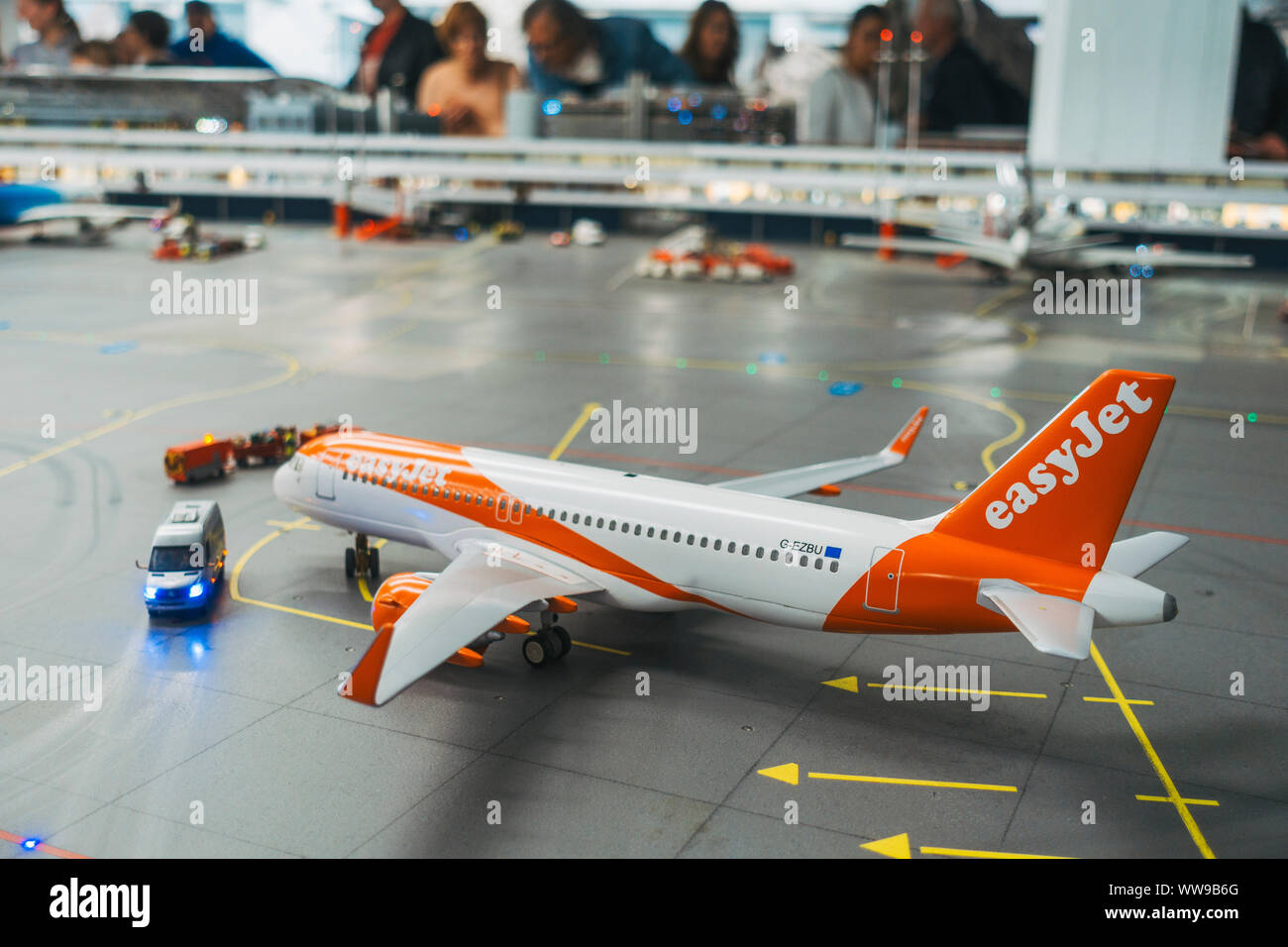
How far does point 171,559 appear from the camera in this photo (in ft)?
105

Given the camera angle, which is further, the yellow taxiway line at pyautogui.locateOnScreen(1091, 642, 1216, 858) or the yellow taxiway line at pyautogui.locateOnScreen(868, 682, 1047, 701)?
the yellow taxiway line at pyautogui.locateOnScreen(868, 682, 1047, 701)

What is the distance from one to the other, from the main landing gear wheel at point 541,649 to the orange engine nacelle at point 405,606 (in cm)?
A: 86

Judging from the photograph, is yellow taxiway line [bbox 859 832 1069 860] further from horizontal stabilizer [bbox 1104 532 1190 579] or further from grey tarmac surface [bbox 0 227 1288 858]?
horizontal stabilizer [bbox 1104 532 1190 579]

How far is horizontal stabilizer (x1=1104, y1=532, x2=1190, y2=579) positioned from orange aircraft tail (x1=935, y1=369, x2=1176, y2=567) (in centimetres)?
140

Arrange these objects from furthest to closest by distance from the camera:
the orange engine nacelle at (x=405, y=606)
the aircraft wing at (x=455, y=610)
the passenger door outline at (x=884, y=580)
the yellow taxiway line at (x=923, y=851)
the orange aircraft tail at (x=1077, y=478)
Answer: the orange engine nacelle at (x=405, y=606), the passenger door outline at (x=884, y=580), the orange aircraft tail at (x=1077, y=478), the aircraft wing at (x=455, y=610), the yellow taxiway line at (x=923, y=851)

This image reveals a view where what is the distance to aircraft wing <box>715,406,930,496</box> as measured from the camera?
113 feet

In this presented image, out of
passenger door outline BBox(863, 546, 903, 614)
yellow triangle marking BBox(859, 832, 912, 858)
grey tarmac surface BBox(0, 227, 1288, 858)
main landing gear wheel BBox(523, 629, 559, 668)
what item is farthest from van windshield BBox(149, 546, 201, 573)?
yellow triangle marking BBox(859, 832, 912, 858)

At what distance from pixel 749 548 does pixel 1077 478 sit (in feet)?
24.7

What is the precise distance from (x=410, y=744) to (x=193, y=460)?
72.8ft

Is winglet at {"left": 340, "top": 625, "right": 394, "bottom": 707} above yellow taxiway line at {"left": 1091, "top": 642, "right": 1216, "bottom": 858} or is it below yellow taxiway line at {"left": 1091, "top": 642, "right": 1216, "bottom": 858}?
above

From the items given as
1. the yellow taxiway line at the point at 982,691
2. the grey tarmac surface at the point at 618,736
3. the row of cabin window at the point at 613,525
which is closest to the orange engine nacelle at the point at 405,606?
the grey tarmac surface at the point at 618,736

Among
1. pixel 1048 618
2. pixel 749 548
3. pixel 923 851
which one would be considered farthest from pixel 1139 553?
pixel 923 851

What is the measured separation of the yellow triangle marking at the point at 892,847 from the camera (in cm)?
2181

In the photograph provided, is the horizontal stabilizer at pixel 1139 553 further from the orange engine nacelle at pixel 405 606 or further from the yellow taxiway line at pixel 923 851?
the orange engine nacelle at pixel 405 606
